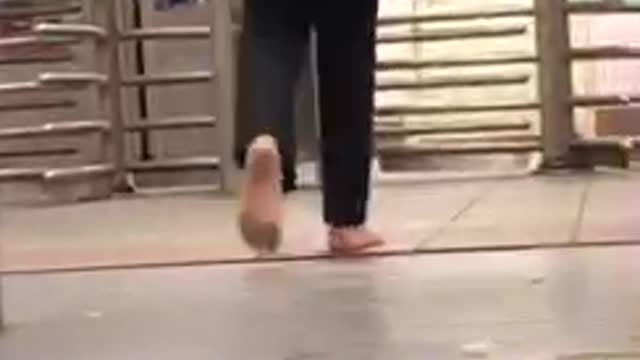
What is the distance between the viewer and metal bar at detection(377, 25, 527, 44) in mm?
6629

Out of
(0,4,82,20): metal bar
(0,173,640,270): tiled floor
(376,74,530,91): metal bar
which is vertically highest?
(0,4,82,20): metal bar

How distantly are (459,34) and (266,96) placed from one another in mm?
3483

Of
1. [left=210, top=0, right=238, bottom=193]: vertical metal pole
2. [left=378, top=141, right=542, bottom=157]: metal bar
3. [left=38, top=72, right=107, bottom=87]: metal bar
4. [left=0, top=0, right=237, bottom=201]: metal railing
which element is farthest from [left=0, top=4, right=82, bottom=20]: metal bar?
[left=378, top=141, right=542, bottom=157]: metal bar

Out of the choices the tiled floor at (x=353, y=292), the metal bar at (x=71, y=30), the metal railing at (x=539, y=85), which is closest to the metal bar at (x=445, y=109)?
the metal railing at (x=539, y=85)

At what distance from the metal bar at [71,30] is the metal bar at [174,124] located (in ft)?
1.41

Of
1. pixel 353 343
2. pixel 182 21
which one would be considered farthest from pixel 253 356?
pixel 182 21

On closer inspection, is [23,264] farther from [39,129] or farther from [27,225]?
[39,129]

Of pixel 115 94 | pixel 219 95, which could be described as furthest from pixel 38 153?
pixel 219 95

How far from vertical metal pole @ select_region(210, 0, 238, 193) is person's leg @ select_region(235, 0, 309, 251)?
9.17 feet

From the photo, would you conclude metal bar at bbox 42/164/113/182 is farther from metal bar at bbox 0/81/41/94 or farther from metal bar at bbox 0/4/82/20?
metal bar at bbox 0/4/82/20

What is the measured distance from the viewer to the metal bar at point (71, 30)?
20.9 ft

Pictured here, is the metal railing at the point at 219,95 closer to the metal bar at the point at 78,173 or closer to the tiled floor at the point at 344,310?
the metal bar at the point at 78,173

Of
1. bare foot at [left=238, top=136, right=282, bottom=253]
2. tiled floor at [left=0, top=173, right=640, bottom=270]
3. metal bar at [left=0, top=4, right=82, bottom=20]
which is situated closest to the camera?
bare foot at [left=238, top=136, right=282, bottom=253]

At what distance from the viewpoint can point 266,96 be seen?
326cm
